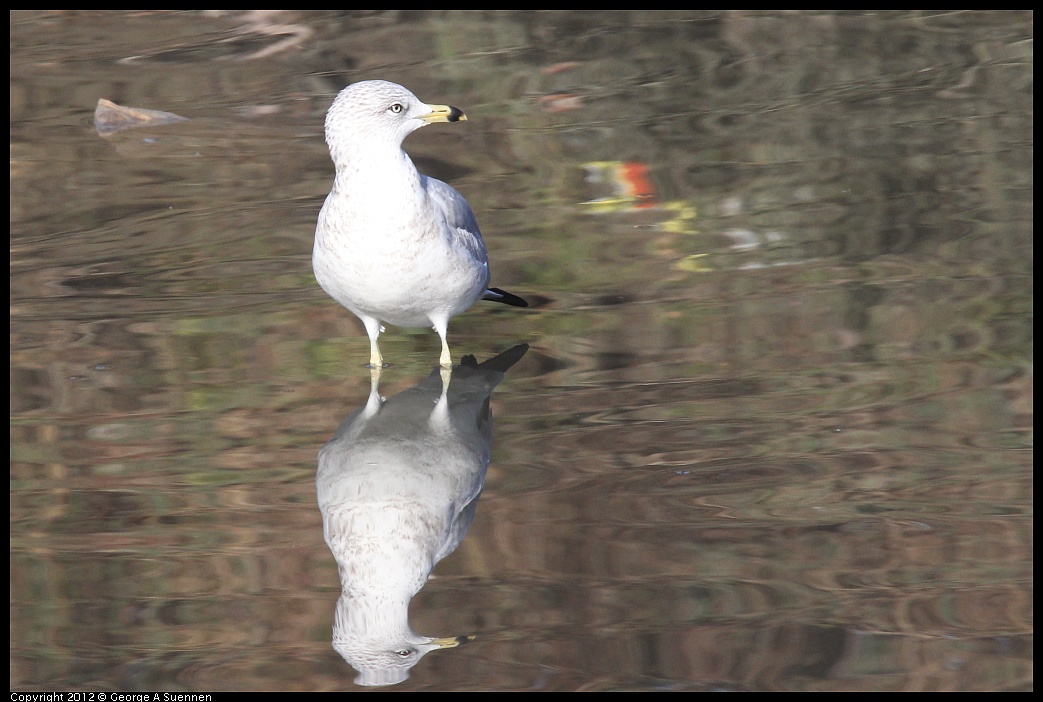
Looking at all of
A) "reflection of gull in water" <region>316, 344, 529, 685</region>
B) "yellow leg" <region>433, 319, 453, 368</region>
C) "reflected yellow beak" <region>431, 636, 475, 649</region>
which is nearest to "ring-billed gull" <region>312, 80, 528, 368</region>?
"yellow leg" <region>433, 319, 453, 368</region>

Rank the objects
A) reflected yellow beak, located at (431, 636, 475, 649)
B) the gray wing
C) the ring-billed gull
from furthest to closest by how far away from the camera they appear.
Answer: the gray wing < the ring-billed gull < reflected yellow beak, located at (431, 636, 475, 649)

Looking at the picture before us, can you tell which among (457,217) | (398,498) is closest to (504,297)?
(457,217)

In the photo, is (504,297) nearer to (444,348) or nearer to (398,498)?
(444,348)

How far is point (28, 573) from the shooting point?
4.91 metres

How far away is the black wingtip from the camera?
710 centimetres

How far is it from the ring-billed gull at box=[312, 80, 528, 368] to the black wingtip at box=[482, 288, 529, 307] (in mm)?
937

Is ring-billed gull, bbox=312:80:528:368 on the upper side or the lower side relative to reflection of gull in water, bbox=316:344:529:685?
upper

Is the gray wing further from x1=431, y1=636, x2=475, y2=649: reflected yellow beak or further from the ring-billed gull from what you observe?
x1=431, y1=636, x2=475, y2=649: reflected yellow beak

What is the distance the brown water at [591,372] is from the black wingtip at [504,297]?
3.9 inches

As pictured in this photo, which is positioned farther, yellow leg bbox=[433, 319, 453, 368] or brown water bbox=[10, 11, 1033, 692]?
yellow leg bbox=[433, 319, 453, 368]

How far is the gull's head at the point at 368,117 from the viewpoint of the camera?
5848 millimetres

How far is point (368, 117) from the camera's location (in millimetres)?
5852

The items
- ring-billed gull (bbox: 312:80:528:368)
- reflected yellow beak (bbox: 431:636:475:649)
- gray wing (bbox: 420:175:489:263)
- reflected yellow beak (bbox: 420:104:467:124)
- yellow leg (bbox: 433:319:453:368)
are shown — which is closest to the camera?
reflected yellow beak (bbox: 431:636:475:649)

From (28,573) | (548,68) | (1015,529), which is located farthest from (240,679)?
(548,68)
